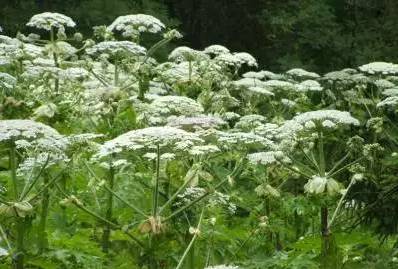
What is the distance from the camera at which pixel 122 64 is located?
6.89 metres

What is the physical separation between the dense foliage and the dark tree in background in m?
10.2

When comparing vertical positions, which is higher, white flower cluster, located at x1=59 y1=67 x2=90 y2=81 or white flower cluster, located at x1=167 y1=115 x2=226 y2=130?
white flower cluster, located at x1=167 y1=115 x2=226 y2=130

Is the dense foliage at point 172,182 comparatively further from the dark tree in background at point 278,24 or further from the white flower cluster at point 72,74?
the dark tree in background at point 278,24

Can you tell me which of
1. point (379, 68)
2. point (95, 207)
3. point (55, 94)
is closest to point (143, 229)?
point (95, 207)

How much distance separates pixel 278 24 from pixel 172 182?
13.4 m

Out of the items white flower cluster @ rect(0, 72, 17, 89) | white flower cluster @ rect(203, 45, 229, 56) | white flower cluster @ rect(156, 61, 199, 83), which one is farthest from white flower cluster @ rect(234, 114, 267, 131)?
white flower cluster @ rect(203, 45, 229, 56)

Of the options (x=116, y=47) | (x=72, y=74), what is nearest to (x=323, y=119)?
(x=116, y=47)

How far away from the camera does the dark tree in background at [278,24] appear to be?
54.9ft

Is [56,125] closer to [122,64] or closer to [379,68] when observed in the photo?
[122,64]

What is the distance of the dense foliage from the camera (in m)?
3.79

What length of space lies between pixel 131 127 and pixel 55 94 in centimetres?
90

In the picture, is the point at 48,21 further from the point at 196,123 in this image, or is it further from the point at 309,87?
the point at 196,123

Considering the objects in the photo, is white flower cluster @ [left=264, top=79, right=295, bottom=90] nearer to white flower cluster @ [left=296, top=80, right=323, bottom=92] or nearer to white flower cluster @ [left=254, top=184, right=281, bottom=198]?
white flower cluster @ [left=296, top=80, right=323, bottom=92]

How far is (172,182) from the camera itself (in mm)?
4535
